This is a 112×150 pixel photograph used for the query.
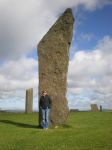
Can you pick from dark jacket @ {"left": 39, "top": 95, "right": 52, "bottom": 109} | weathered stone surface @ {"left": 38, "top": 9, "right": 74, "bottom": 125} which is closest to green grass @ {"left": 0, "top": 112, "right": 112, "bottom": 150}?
dark jacket @ {"left": 39, "top": 95, "right": 52, "bottom": 109}

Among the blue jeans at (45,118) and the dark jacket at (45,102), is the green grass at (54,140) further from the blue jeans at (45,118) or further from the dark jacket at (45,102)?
the dark jacket at (45,102)

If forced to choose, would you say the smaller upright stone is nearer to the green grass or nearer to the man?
the man

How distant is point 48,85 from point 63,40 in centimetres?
252

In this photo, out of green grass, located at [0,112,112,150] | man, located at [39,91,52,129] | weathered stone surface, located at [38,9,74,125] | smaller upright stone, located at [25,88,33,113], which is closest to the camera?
green grass, located at [0,112,112,150]

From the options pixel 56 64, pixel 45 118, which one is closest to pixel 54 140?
pixel 45 118

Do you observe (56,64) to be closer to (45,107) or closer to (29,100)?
(45,107)

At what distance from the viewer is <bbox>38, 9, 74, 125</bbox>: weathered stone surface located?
71.1ft

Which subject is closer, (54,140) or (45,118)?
(54,140)

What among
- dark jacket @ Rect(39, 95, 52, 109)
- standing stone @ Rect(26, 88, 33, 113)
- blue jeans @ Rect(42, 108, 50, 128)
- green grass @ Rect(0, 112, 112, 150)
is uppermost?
standing stone @ Rect(26, 88, 33, 113)

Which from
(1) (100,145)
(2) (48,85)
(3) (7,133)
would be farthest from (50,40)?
(1) (100,145)

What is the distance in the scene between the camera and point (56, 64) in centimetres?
2180

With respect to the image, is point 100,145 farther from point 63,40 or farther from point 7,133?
point 63,40

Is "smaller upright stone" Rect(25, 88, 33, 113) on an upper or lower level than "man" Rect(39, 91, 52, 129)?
upper

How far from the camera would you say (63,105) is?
21719mm
